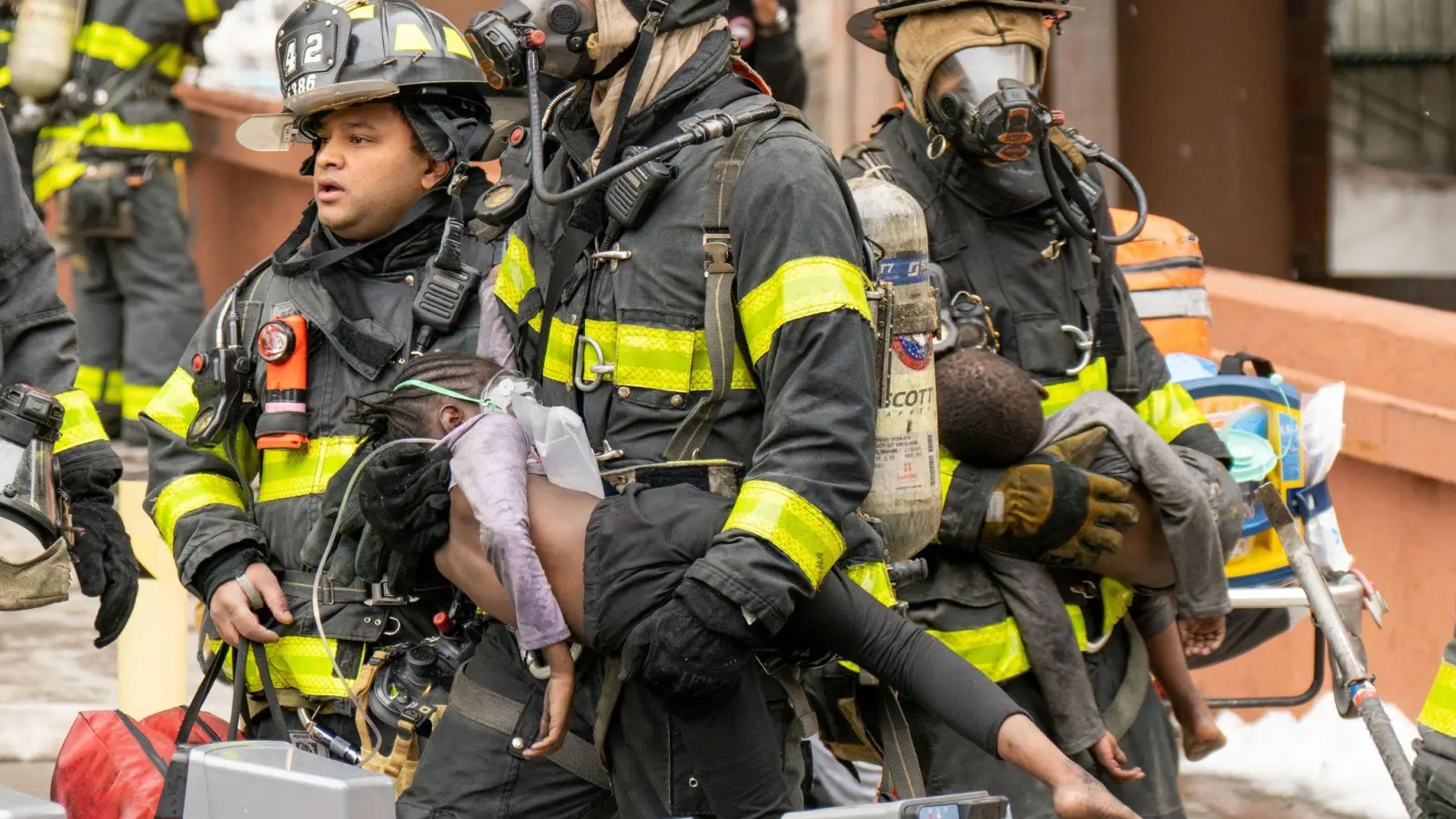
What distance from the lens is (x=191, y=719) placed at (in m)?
3.80

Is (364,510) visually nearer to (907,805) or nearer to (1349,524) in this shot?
(907,805)

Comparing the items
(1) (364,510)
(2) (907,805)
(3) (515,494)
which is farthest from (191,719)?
(2) (907,805)

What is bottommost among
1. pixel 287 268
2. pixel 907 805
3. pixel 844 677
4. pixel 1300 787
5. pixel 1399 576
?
pixel 1300 787

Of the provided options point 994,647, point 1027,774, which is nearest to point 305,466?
point 994,647

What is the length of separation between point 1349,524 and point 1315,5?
13.9 feet

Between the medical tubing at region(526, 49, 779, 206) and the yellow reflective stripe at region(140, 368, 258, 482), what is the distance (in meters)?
1.07

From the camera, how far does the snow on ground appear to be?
20.1 ft

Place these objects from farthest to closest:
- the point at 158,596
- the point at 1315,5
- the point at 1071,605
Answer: the point at 1315,5, the point at 158,596, the point at 1071,605

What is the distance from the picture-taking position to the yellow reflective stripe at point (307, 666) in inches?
153

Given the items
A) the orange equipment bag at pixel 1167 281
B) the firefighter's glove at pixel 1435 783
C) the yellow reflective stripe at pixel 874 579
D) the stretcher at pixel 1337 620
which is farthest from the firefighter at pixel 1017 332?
the firefighter's glove at pixel 1435 783

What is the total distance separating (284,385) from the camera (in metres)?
3.89

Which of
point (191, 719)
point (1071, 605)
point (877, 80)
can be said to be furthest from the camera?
point (877, 80)

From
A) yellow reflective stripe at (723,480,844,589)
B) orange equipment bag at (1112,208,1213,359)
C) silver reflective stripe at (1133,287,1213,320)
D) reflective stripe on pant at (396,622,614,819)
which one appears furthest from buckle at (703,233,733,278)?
silver reflective stripe at (1133,287,1213,320)

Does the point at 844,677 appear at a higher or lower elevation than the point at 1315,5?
lower
